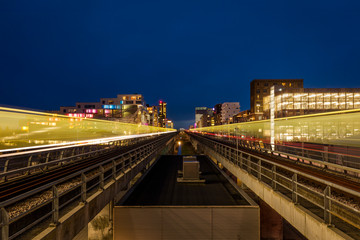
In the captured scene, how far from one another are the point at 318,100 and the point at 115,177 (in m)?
62.6

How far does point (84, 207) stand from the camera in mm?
6234

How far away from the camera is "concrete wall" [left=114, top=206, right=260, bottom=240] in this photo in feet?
32.8

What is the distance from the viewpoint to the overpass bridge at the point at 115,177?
4996mm

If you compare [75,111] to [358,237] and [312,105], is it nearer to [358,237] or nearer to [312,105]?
[312,105]

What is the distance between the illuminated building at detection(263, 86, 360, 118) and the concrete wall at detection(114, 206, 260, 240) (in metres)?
53.0

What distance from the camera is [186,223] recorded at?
33.2 feet

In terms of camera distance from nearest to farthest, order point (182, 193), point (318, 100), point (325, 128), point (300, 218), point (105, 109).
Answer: point (300, 218) → point (182, 193) → point (325, 128) → point (318, 100) → point (105, 109)

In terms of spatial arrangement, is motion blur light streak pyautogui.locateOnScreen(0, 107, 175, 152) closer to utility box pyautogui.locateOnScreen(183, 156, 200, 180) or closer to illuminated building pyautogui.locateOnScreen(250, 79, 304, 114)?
→ utility box pyautogui.locateOnScreen(183, 156, 200, 180)

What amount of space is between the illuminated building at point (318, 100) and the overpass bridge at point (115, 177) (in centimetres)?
3655

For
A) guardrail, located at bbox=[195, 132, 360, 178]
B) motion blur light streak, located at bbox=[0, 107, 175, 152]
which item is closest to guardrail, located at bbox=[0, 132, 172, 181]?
motion blur light streak, located at bbox=[0, 107, 175, 152]

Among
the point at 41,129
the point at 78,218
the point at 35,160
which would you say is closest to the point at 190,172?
the point at 78,218

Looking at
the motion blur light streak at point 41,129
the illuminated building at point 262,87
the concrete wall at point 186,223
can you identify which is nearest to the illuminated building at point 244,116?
the illuminated building at point 262,87

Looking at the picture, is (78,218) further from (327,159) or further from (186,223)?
(327,159)

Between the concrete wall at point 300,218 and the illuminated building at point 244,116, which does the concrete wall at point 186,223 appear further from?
the illuminated building at point 244,116
